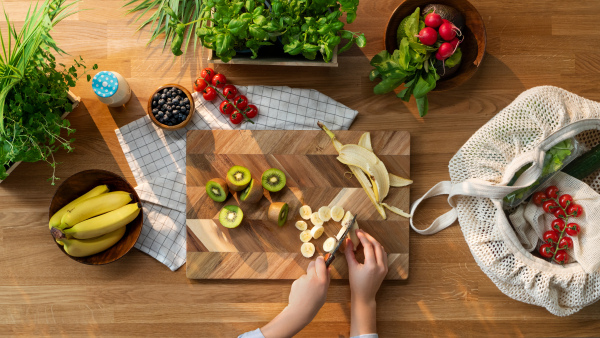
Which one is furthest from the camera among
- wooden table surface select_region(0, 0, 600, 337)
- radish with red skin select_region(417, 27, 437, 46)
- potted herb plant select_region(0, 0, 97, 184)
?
wooden table surface select_region(0, 0, 600, 337)

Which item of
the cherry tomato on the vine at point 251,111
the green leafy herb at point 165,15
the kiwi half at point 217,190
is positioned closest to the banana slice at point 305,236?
the kiwi half at point 217,190

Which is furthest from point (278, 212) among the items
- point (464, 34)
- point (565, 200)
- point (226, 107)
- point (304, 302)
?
point (565, 200)

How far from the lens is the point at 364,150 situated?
1.63 metres

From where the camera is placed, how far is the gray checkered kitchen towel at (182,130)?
1.67m

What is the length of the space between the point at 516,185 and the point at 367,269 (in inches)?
24.7

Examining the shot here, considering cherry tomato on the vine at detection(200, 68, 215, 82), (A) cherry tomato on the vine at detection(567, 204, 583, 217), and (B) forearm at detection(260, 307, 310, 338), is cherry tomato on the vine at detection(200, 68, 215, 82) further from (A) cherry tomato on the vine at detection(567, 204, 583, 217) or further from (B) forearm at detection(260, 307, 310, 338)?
(A) cherry tomato on the vine at detection(567, 204, 583, 217)

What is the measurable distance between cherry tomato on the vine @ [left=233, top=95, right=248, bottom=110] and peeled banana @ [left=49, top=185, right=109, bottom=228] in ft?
1.91

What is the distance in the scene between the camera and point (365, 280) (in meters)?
1.58

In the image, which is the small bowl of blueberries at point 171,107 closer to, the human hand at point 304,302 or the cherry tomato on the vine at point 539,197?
the human hand at point 304,302

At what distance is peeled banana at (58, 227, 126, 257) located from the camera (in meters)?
1.49

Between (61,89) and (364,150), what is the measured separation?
3.65ft

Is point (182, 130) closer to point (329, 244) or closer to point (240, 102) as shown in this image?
point (240, 102)

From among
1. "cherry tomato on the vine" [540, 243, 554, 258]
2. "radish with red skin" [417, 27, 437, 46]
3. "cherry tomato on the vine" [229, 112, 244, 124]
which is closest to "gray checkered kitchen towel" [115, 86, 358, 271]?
"cherry tomato on the vine" [229, 112, 244, 124]

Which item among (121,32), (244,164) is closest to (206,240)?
(244,164)
